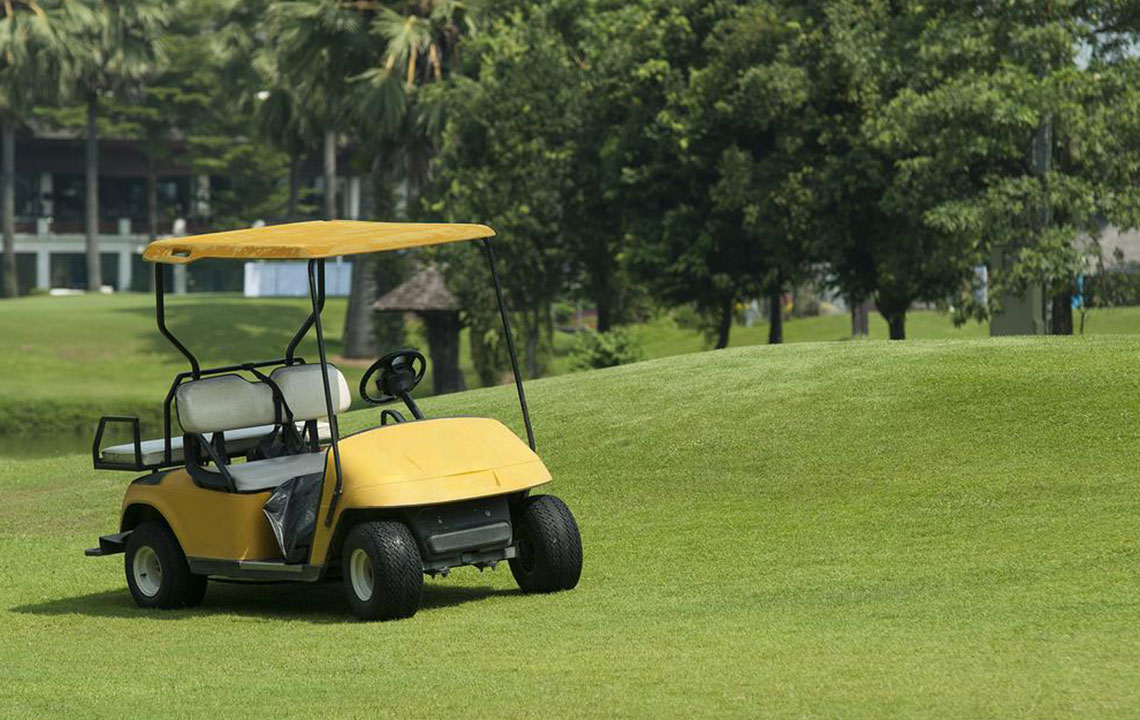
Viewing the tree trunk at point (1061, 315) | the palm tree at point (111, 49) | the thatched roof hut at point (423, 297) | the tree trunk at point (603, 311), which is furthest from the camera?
the palm tree at point (111, 49)

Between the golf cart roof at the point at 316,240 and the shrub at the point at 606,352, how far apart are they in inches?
1029

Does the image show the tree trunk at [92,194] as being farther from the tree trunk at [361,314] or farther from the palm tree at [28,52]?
the tree trunk at [361,314]

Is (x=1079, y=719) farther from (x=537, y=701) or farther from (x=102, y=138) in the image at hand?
(x=102, y=138)

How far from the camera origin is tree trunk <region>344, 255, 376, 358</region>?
52.9 meters

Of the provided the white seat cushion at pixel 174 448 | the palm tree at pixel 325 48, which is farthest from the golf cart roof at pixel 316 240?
the palm tree at pixel 325 48

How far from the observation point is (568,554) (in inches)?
437

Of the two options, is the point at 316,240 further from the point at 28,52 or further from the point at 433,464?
the point at 28,52

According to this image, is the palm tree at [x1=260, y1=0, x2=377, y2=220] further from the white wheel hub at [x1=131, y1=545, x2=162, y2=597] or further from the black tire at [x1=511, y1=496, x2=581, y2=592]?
the black tire at [x1=511, y1=496, x2=581, y2=592]

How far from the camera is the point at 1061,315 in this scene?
31031mm

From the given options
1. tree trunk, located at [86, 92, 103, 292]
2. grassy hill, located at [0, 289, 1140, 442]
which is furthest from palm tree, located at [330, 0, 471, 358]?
tree trunk, located at [86, 92, 103, 292]

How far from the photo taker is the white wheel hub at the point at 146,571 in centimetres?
1172

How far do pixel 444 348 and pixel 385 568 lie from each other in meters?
34.9

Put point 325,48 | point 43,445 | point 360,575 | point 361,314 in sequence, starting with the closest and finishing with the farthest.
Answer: point 360,575
point 43,445
point 325,48
point 361,314

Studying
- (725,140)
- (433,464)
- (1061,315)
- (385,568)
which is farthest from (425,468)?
(725,140)
